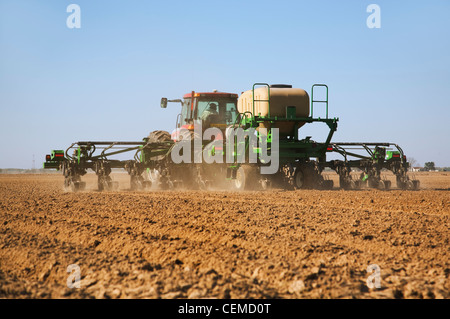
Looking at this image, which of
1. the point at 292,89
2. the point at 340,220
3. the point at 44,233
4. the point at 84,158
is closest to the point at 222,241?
the point at 340,220

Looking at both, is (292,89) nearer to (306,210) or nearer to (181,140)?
(181,140)

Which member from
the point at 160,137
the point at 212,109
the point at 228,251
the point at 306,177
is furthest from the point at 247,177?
the point at 228,251

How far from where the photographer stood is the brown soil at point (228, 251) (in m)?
4.66

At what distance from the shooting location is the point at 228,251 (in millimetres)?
6172

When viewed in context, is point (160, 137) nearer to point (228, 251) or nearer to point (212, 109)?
point (212, 109)

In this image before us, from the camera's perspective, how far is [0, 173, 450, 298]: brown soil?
4664 millimetres

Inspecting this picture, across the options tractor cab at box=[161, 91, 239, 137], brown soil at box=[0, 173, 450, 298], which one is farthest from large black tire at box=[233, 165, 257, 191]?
brown soil at box=[0, 173, 450, 298]

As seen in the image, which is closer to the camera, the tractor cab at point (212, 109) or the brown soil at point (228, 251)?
the brown soil at point (228, 251)

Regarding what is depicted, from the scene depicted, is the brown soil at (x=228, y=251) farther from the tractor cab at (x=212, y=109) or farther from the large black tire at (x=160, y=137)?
the large black tire at (x=160, y=137)

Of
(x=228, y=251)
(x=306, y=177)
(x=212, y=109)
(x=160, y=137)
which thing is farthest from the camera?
(x=160, y=137)

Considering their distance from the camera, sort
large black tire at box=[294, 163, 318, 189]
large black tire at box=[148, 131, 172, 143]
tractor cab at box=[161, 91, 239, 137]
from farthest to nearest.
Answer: large black tire at box=[148, 131, 172, 143] → tractor cab at box=[161, 91, 239, 137] → large black tire at box=[294, 163, 318, 189]

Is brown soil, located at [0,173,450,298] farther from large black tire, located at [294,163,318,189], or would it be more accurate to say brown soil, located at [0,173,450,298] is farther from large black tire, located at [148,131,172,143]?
large black tire, located at [148,131,172,143]

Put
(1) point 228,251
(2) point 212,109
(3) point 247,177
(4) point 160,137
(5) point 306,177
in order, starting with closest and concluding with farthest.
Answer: (1) point 228,251 → (3) point 247,177 → (5) point 306,177 → (2) point 212,109 → (4) point 160,137

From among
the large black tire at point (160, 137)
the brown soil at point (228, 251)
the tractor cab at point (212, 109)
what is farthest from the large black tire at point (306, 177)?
the large black tire at point (160, 137)
